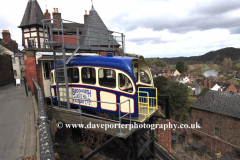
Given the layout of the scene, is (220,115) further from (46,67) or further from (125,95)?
(46,67)

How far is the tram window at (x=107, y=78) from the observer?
6.27m

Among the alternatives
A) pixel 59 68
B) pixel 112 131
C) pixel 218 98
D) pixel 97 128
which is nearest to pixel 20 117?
pixel 59 68

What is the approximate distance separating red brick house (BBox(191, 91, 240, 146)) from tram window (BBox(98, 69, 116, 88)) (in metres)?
20.0

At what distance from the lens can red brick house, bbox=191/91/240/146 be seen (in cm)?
1920

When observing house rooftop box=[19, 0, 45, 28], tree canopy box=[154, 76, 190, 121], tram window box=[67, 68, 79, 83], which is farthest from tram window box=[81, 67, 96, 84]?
house rooftop box=[19, 0, 45, 28]

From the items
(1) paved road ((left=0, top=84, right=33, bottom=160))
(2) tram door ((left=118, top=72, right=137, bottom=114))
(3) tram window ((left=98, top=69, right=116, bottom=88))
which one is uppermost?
(3) tram window ((left=98, top=69, right=116, bottom=88))

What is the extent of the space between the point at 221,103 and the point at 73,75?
22409 mm

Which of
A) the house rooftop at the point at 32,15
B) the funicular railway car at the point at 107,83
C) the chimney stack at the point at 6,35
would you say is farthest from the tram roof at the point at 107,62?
the chimney stack at the point at 6,35

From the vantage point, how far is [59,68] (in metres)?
7.91

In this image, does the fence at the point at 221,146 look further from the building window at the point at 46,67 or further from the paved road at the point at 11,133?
the paved road at the point at 11,133

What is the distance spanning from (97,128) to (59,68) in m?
4.11

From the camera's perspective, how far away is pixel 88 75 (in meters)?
6.89

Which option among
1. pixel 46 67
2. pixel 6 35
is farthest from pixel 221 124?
pixel 6 35

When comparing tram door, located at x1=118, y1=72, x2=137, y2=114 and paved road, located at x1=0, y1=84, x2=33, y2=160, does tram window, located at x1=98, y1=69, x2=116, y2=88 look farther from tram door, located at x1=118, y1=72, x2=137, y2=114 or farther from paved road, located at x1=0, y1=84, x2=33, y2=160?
paved road, located at x1=0, y1=84, x2=33, y2=160
